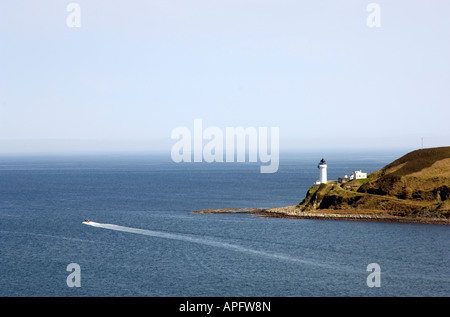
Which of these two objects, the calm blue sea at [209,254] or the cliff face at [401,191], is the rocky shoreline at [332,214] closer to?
the cliff face at [401,191]

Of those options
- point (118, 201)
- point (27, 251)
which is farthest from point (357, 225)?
point (118, 201)

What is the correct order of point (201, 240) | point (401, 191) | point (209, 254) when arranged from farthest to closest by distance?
point (401, 191), point (201, 240), point (209, 254)

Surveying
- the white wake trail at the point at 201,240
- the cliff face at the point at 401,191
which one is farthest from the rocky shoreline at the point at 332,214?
the white wake trail at the point at 201,240

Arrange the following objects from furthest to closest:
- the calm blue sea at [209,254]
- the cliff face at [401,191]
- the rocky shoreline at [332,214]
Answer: the cliff face at [401,191]
the rocky shoreline at [332,214]
the calm blue sea at [209,254]

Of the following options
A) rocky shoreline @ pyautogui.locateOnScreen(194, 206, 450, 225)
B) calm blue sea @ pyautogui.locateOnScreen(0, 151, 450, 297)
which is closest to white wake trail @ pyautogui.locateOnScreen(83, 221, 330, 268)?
calm blue sea @ pyautogui.locateOnScreen(0, 151, 450, 297)

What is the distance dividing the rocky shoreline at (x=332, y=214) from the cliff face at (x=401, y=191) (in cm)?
148

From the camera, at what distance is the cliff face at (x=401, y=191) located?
11094 cm

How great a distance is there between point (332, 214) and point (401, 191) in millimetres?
14998

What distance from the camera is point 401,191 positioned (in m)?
116

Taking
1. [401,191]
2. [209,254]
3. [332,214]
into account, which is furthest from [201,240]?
[401,191]

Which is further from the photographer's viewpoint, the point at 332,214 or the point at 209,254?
the point at 332,214

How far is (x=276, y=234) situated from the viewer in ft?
317

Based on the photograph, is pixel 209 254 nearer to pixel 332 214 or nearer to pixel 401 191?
pixel 332 214

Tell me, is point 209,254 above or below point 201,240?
below
